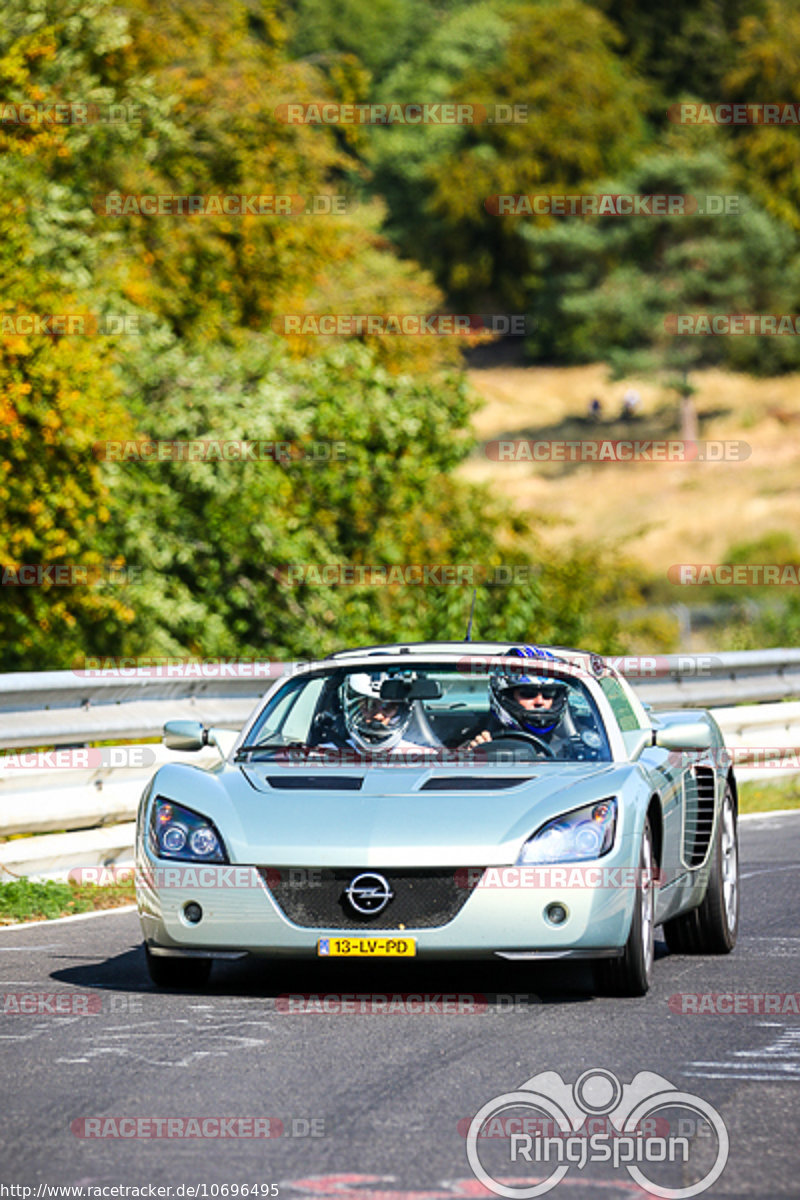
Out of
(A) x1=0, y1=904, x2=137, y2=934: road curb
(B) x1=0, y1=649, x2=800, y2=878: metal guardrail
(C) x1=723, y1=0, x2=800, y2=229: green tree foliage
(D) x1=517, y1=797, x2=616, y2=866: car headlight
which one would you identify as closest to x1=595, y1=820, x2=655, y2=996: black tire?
(D) x1=517, y1=797, x2=616, y2=866: car headlight

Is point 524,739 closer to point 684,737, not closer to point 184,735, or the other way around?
point 684,737

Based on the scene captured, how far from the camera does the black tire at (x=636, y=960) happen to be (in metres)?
7.39

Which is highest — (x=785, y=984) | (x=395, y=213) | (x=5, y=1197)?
(x=5, y=1197)

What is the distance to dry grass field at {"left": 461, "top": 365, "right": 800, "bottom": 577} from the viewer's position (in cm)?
6475

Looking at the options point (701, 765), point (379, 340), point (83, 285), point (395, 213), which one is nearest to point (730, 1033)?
point (701, 765)

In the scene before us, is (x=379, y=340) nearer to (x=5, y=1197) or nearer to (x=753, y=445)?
(x=5, y=1197)

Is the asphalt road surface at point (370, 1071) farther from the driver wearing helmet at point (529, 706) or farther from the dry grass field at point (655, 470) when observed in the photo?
the dry grass field at point (655, 470)

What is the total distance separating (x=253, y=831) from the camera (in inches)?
288

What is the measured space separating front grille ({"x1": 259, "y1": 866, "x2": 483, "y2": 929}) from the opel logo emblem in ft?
0.04

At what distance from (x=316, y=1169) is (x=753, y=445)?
71242 millimetres

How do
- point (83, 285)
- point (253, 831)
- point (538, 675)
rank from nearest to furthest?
Result: point (253, 831)
point (538, 675)
point (83, 285)

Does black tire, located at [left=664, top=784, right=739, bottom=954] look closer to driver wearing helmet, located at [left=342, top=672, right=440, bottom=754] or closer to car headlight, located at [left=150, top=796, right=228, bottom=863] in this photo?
driver wearing helmet, located at [left=342, top=672, right=440, bottom=754]

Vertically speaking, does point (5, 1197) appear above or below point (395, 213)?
above

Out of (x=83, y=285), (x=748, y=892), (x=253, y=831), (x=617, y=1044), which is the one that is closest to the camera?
(x=617, y=1044)
